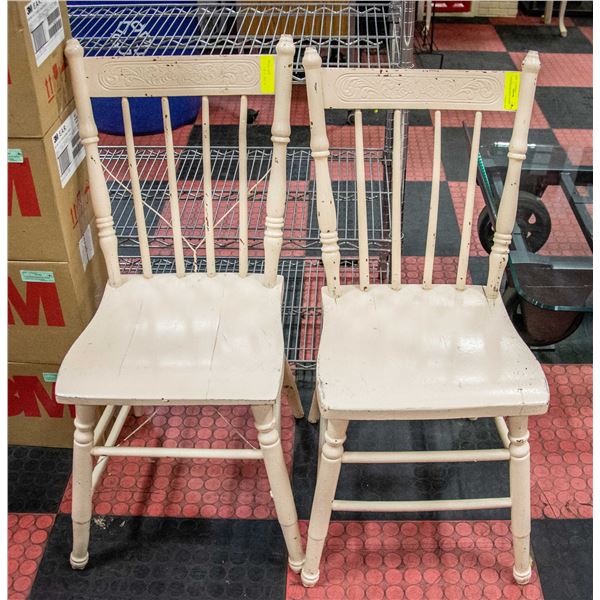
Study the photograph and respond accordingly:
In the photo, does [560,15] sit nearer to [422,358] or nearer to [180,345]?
[422,358]

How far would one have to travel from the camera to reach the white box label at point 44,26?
44.6 inches

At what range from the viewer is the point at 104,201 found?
1334 millimetres

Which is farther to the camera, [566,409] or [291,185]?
[291,185]

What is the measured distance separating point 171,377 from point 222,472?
1.65 feet

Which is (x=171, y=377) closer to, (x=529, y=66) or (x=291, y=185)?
(x=529, y=66)

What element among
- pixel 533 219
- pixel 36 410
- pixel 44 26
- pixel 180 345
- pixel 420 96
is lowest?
pixel 36 410

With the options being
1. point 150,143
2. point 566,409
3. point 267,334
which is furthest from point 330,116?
point 267,334

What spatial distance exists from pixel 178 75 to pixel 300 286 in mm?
985

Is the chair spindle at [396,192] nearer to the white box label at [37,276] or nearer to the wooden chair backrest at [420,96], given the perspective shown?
the wooden chair backrest at [420,96]

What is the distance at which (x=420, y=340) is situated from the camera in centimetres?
125

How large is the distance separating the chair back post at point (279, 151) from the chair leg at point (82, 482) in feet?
1.46

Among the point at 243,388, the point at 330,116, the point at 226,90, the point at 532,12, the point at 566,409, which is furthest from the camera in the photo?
the point at 532,12

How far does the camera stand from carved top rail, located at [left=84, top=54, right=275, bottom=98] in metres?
1.23

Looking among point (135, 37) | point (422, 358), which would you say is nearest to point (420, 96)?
point (422, 358)
